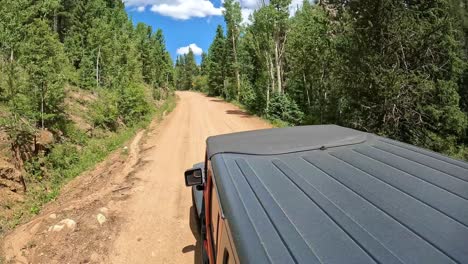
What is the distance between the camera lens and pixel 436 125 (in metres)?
11.9

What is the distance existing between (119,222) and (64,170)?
239 inches

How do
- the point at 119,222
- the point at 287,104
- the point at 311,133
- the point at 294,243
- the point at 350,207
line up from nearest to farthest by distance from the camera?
the point at 294,243 < the point at 350,207 < the point at 311,133 < the point at 119,222 < the point at 287,104

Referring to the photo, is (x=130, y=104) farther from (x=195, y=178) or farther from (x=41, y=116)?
(x=195, y=178)

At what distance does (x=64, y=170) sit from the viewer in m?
12.7

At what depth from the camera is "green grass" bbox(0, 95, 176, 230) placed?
31.5 feet

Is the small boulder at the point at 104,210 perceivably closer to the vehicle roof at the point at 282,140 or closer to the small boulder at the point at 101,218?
the small boulder at the point at 101,218

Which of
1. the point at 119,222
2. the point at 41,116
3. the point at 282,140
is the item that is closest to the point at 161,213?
the point at 119,222

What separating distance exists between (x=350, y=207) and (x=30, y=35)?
1424 centimetres

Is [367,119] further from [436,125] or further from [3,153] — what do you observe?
[3,153]

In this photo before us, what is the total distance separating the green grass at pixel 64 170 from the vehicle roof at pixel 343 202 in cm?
832

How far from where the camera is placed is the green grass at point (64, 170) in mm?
9605

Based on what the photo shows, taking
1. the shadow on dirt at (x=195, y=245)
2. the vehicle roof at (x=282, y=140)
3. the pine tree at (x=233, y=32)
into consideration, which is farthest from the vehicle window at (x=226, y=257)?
the pine tree at (x=233, y=32)

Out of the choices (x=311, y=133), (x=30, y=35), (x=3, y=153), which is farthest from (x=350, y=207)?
(x=30, y=35)

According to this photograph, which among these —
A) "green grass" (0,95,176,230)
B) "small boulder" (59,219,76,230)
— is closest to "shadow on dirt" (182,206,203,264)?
"small boulder" (59,219,76,230)
